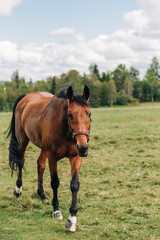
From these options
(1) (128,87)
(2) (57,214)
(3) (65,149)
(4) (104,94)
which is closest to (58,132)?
(3) (65,149)

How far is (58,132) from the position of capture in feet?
13.8

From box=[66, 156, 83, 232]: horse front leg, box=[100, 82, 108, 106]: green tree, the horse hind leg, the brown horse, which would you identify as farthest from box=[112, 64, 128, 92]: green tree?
box=[66, 156, 83, 232]: horse front leg

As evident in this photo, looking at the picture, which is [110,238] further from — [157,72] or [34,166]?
[157,72]

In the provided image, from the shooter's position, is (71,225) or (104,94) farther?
(104,94)

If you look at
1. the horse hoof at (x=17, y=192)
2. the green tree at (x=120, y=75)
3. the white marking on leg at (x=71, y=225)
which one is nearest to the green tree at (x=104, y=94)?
the green tree at (x=120, y=75)

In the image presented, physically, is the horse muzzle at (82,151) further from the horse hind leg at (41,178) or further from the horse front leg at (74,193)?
the horse hind leg at (41,178)

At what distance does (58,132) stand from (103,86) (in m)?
66.2

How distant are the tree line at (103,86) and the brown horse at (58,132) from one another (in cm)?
4649

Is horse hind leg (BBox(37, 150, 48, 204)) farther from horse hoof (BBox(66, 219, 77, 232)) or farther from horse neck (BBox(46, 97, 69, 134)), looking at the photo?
horse hoof (BBox(66, 219, 77, 232))

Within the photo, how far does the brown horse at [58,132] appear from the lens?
368cm

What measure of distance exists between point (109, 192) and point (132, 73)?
91.4 m

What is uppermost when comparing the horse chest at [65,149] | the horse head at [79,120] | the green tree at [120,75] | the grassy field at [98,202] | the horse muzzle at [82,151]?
the green tree at [120,75]

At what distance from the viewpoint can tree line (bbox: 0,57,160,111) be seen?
61.4 meters

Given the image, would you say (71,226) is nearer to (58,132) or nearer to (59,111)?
(58,132)
